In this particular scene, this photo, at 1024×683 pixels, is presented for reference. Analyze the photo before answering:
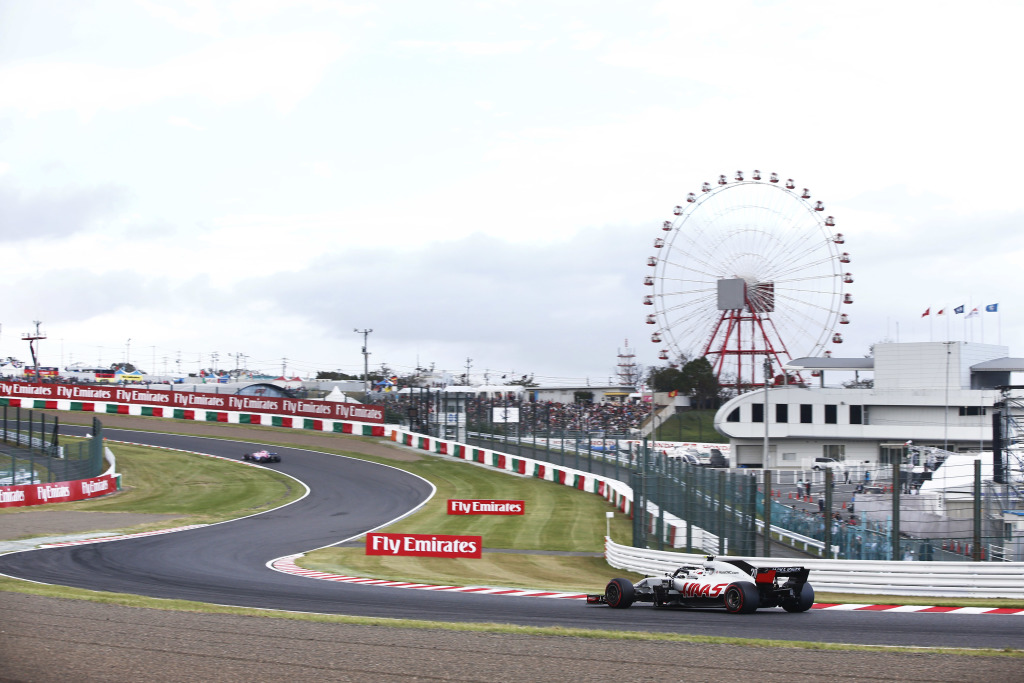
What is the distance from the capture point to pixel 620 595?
1669cm

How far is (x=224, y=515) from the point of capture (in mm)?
37719

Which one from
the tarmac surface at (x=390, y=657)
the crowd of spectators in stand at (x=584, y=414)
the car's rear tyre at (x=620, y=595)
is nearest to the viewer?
the tarmac surface at (x=390, y=657)

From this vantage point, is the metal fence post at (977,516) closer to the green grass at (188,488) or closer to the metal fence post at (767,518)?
the metal fence post at (767,518)

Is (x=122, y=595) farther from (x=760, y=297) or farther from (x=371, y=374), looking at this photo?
(x=371, y=374)

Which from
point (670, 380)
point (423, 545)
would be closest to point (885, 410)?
point (670, 380)

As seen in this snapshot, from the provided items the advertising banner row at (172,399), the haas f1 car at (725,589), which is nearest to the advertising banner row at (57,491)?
the advertising banner row at (172,399)

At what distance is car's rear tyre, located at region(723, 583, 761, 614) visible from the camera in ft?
50.4

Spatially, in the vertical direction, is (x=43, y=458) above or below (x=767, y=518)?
below

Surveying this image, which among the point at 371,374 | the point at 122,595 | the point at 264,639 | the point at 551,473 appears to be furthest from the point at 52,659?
the point at 371,374

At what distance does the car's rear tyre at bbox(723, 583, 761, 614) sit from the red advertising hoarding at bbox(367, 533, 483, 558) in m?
13.1

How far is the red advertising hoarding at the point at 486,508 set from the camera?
39000 mm

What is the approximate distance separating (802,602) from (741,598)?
38.1 inches

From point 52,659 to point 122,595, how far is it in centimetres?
590

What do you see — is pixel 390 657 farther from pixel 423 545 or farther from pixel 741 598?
pixel 423 545
